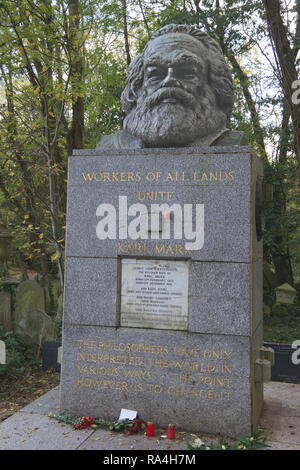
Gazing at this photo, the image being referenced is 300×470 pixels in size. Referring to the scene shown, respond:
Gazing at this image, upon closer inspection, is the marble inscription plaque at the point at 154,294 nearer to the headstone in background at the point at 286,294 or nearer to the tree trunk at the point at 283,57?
the tree trunk at the point at 283,57

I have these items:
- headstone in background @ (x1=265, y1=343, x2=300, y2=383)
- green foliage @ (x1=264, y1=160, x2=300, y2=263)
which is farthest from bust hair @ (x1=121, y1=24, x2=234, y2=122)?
green foliage @ (x1=264, y1=160, x2=300, y2=263)

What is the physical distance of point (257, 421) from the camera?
13.3 feet

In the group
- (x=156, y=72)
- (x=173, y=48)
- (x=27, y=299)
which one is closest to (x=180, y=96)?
(x=156, y=72)

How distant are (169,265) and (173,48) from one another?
2154mm

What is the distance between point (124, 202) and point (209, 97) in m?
1.44

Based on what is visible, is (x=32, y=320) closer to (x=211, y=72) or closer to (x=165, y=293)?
(x=165, y=293)

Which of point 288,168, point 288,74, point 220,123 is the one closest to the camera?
point 220,123

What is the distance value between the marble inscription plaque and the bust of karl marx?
1208 mm

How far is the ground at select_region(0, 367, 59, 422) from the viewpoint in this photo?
4.94m

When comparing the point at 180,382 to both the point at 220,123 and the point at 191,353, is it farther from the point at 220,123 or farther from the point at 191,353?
the point at 220,123

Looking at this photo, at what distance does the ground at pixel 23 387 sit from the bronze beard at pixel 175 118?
326 centimetres

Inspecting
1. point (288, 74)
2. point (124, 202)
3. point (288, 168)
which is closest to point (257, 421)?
point (124, 202)

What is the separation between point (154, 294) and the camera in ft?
13.2

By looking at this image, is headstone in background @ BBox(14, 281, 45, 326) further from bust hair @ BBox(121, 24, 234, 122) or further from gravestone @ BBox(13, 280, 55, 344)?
bust hair @ BBox(121, 24, 234, 122)
